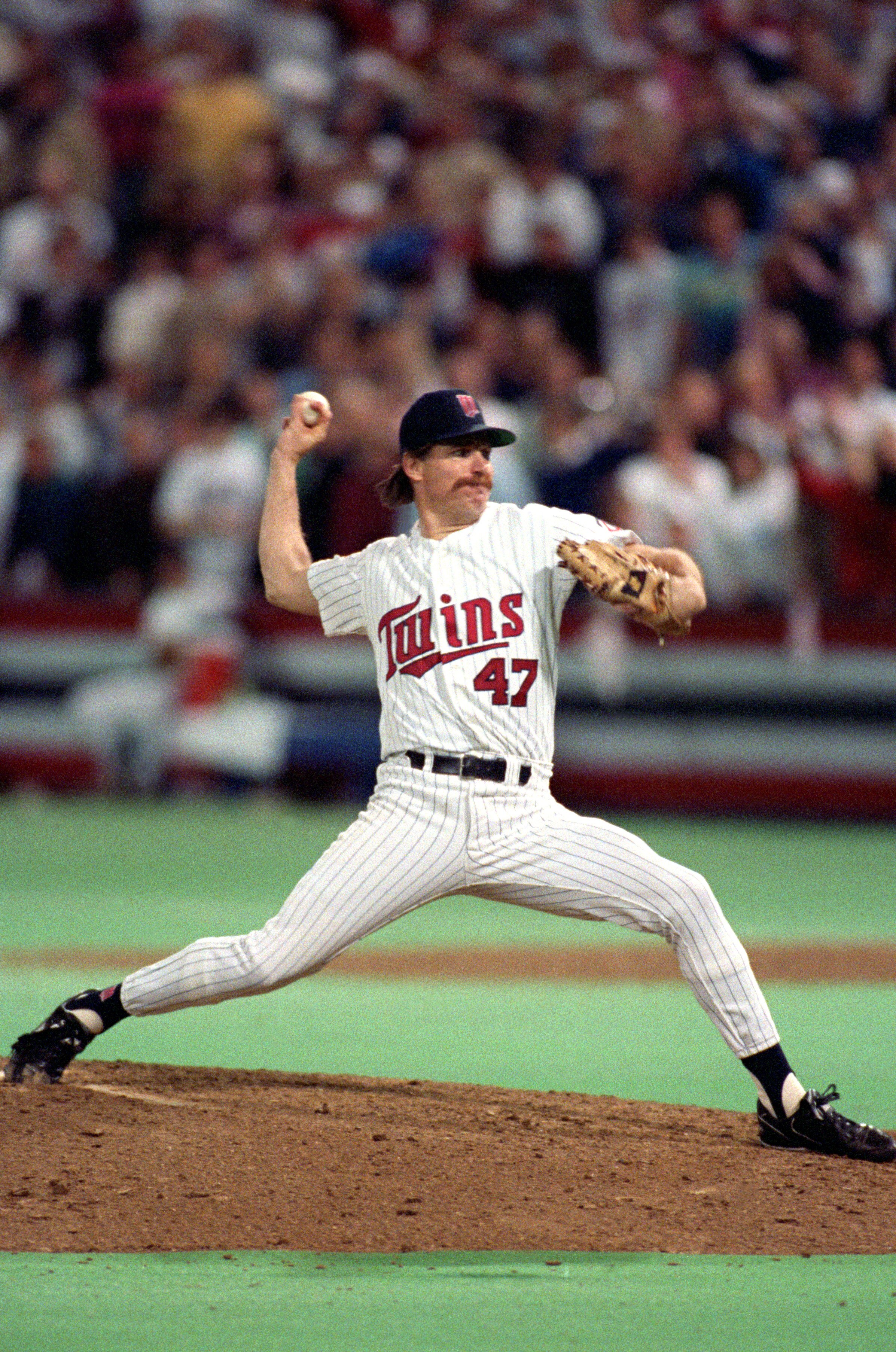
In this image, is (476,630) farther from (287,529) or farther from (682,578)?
(287,529)

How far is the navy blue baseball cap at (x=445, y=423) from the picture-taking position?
4852 millimetres

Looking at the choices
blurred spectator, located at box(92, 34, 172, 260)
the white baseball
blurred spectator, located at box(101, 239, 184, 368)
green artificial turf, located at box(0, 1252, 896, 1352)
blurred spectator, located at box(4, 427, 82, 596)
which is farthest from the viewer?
blurred spectator, located at box(92, 34, 172, 260)

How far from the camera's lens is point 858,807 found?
11.7 meters

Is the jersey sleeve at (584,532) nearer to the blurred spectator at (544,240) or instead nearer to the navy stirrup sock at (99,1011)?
the navy stirrup sock at (99,1011)

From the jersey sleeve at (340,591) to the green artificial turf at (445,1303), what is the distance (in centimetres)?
172

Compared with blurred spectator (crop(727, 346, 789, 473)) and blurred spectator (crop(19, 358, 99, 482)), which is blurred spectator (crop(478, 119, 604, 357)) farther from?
blurred spectator (crop(19, 358, 99, 482))

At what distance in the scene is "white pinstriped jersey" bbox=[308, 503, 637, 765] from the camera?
4.77 meters

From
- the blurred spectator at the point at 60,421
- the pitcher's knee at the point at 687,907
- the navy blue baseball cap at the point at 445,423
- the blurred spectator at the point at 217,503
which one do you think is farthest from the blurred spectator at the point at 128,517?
the pitcher's knee at the point at 687,907

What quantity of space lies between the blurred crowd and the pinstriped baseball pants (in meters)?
6.05

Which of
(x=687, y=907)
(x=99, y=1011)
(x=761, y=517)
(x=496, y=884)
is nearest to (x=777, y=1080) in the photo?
(x=687, y=907)

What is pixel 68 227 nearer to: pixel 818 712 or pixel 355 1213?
pixel 818 712

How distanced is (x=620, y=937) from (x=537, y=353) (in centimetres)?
423

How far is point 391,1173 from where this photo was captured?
14.3ft

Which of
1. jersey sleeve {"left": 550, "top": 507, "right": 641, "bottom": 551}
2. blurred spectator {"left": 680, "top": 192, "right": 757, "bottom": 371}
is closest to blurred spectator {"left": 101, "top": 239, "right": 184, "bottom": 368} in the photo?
blurred spectator {"left": 680, "top": 192, "right": 757, "bottom": 371}
